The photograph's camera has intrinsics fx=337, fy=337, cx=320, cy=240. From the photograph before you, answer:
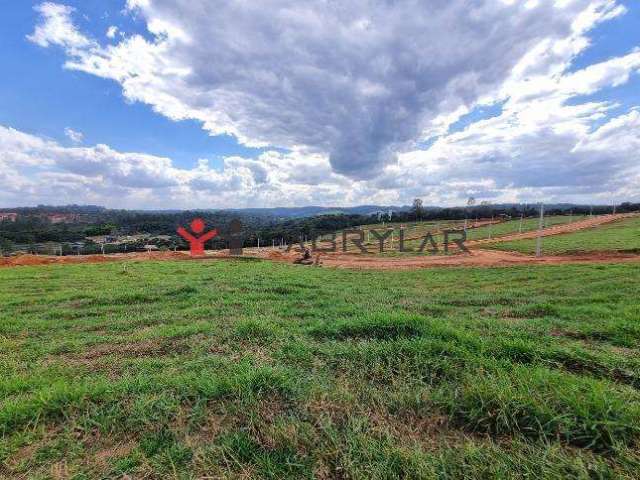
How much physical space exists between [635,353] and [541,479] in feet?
8.65

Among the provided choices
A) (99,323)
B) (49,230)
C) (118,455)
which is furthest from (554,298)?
(49,230)

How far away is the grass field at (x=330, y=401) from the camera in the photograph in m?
1.98

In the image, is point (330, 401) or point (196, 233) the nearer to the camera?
point (330, 401)

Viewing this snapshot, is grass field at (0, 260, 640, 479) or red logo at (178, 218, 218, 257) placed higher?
grass field at (0, 260, 640, 479)

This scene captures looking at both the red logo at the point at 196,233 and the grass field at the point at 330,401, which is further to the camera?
the red logo at the point at 196,233

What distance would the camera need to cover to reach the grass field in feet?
6.49

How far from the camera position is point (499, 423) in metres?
2.23

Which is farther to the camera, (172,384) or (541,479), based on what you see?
(172,384)

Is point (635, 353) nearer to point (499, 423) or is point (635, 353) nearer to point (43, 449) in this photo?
point (499, 423)

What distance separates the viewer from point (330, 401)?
2.51 m

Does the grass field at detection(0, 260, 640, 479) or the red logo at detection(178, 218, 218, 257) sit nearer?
the grass field at detection(0, 260, 640, 479)

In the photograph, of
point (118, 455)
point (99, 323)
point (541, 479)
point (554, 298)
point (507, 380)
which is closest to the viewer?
point (541, 479)

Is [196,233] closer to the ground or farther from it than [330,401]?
closer to the ground

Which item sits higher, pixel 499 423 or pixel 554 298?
pixel 499 423
